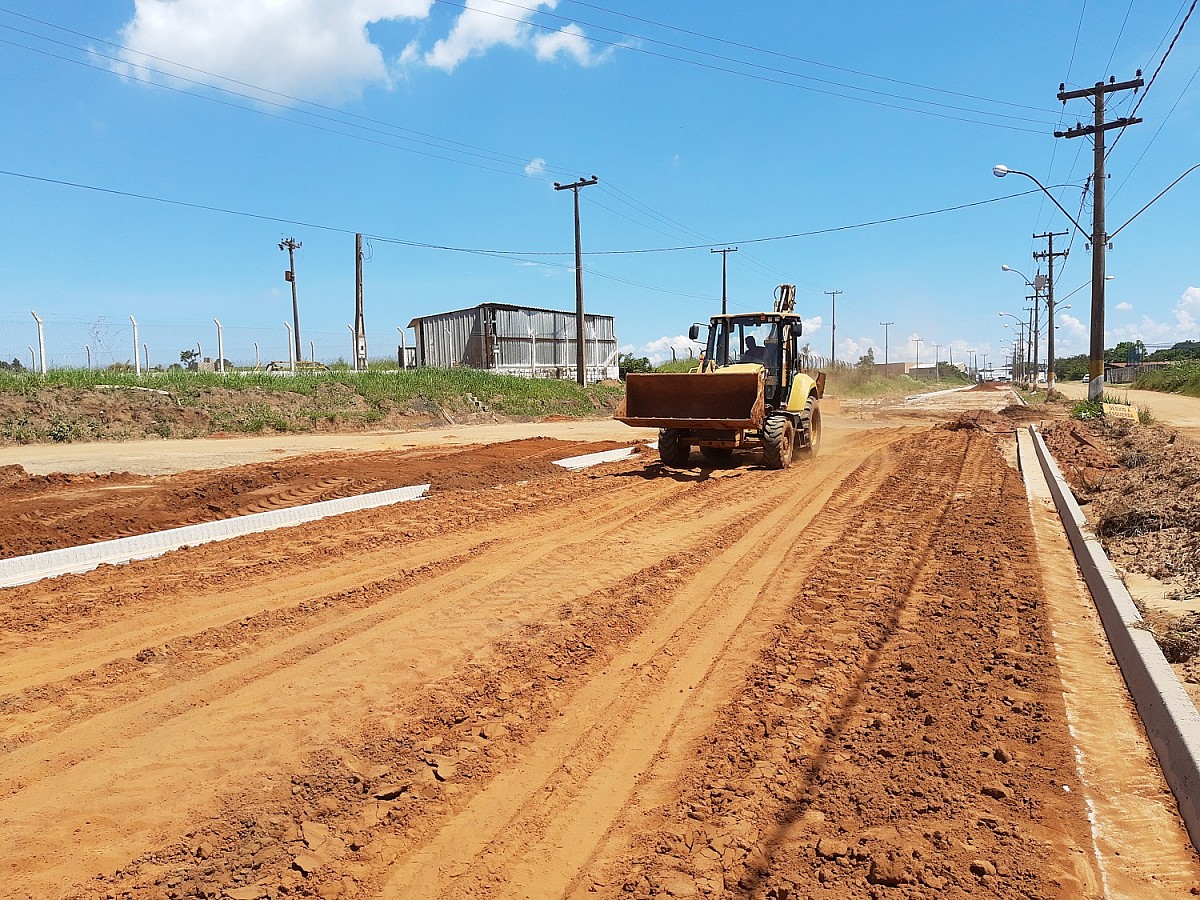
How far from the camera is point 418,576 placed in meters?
6.88

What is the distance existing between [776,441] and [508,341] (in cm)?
3089

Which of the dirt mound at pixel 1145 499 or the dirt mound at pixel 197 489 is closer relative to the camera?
the dirt mound at pixel 1145 499

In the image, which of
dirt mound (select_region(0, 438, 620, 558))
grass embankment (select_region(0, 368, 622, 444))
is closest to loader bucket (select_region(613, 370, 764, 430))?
dirt mound (select_region(0, 438, 620, 558))

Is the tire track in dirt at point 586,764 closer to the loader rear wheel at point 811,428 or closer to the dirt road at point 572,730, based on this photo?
the dirt road at point 572,730

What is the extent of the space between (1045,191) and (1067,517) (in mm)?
19502

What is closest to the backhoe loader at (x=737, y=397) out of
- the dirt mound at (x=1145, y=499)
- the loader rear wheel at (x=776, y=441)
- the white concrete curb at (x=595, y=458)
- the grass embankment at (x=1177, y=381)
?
the loader rear wheel at (x=776, y=441)

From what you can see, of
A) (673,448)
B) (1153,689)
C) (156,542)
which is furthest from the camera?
(673,448)

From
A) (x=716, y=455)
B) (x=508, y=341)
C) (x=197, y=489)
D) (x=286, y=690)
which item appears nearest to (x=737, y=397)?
(x=716, y=455)

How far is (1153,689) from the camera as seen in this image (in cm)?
407

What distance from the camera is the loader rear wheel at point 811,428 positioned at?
48.6ft

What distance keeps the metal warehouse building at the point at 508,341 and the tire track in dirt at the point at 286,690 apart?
3371 centimetres

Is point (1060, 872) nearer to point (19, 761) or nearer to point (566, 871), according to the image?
point (566, 871)

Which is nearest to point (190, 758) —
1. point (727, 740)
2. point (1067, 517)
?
point (727, 740)

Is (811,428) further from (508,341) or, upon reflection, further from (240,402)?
(508,341)
